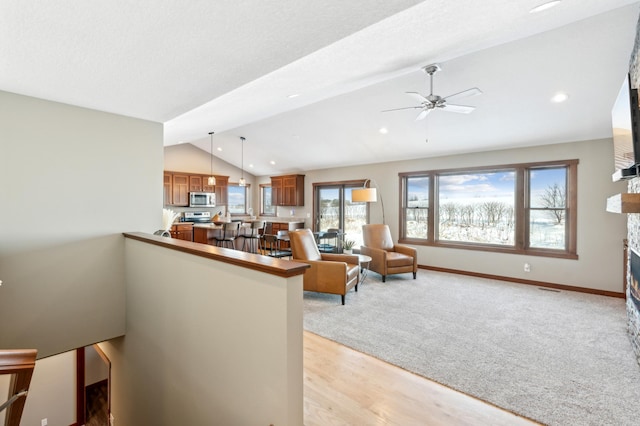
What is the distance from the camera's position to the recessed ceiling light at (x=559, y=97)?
3.86 m

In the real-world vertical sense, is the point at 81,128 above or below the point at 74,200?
above

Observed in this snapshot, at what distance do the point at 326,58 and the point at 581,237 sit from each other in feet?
16.7

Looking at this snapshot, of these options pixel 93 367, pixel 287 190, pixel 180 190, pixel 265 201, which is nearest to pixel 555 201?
pixel 287 190

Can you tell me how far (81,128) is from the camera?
2848 millimetres

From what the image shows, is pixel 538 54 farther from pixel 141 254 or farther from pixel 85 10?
pixel 141 254

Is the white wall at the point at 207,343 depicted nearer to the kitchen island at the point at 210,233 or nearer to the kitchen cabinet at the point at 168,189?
the kitchen island at the point at 210,233

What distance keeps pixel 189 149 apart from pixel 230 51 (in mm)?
7963

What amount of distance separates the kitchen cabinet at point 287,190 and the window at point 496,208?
10.5ft

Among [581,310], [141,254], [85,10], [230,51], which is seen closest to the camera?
[85,10]

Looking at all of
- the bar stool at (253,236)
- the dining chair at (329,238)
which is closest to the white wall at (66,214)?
the bar stool at (253,236)

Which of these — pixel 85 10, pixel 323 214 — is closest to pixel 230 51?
pixel 85 10

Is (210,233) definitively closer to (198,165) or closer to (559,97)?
(198,165)

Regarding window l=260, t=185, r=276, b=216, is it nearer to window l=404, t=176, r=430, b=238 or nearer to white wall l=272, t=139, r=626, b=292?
window l=404, t=176, r=430, b=238

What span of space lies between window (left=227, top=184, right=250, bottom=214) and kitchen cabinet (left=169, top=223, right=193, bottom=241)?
2.04m
